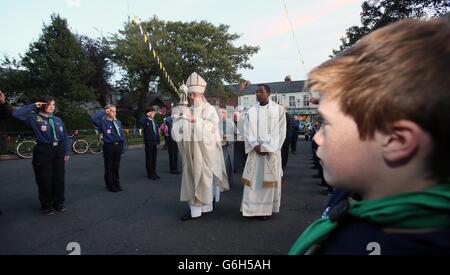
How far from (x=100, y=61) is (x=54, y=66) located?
695 cm

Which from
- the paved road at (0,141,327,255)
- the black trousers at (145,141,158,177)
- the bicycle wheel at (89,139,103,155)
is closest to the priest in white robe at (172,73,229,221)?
the paved road at (0,141,327,255)

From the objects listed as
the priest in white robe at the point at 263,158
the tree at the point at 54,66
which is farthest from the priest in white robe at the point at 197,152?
the tree at the point at 54,66

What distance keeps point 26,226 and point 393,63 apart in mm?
5169

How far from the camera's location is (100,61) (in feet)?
94.4

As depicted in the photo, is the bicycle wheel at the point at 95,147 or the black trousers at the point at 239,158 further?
the bicycle wheel at the point at 95,147

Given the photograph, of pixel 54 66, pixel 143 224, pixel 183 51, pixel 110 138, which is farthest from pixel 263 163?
pixel 183 51

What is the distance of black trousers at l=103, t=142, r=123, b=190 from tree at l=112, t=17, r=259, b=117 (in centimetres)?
2038

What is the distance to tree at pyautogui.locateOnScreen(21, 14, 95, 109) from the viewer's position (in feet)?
72.1

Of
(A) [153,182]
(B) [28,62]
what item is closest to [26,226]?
(A) [153,182]

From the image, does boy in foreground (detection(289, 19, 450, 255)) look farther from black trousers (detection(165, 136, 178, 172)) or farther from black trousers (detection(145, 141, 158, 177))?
black trousers (detection(165, 136, 178, 172))

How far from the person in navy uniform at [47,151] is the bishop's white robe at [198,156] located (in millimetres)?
2180

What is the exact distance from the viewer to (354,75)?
669 millimetres

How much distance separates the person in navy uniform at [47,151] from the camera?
16.4 feet

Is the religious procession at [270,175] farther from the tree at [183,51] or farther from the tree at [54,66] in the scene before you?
the tree at [183,51]
